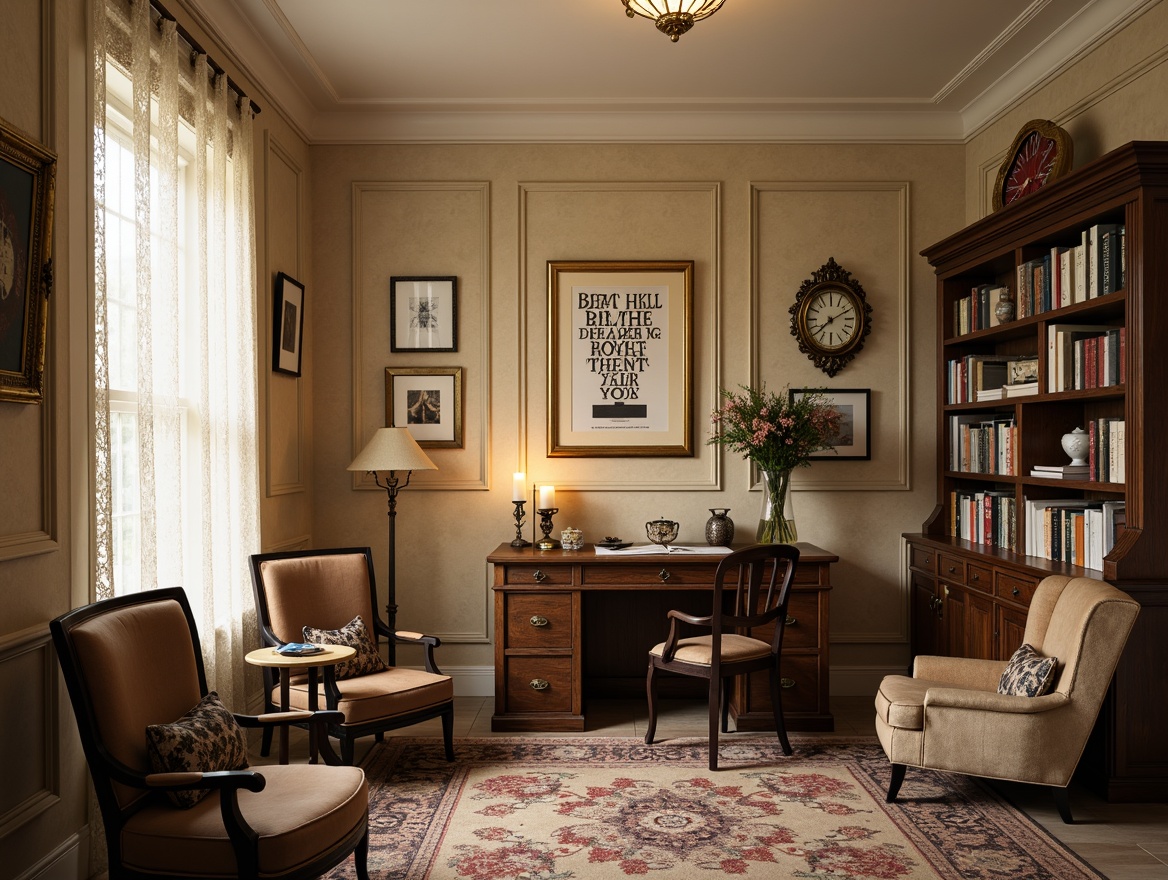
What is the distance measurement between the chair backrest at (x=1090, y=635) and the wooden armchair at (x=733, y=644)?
3.66 ft

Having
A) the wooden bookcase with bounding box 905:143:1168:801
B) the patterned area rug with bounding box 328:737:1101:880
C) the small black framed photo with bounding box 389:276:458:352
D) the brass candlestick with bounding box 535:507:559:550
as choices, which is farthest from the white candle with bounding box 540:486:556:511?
the wooden bookcase with bounding box 905:143:1168:801

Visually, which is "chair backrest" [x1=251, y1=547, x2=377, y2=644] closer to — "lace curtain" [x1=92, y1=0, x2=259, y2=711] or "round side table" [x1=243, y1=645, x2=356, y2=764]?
"lace curtain" [x1=92, y1=0, x2=259, y2=711]

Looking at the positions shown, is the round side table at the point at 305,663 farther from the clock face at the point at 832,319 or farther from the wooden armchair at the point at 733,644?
the clock face at the point at 832,319

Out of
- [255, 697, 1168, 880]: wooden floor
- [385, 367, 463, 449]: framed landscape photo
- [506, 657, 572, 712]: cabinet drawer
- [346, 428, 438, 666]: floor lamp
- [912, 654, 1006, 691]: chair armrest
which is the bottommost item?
[255, 697, 1168, 880]: wooden floor

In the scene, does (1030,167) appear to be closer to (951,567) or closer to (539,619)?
(951,567)

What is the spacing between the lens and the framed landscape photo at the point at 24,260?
2.36 metres

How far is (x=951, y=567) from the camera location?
4457mm

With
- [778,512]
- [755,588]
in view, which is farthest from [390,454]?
[778,512]

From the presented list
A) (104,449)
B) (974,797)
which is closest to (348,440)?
(104,449)

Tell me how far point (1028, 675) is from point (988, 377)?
175 centimetres

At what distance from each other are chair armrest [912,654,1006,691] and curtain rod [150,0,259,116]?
12.5 ft

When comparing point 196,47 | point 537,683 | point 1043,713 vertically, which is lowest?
point 537,683

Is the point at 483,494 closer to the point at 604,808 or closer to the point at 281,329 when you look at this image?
the point at 281,329

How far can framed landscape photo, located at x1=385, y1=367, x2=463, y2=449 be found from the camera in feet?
16.7
